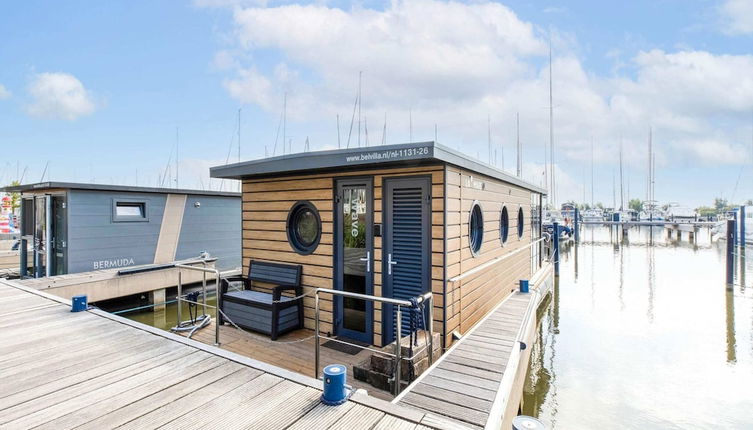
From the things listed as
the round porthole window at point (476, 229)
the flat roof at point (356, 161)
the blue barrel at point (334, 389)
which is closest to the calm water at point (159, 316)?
the flat roof at point (356, 161)

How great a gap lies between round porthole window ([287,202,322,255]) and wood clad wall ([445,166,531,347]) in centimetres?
215

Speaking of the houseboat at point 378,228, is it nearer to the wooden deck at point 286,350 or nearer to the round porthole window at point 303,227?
the round porthole window at point 303,227

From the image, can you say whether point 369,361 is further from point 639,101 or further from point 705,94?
point 639,101

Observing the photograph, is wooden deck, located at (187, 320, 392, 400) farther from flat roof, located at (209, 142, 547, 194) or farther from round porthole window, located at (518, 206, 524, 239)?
round porthole window, located at (518, 206, 524, 239)

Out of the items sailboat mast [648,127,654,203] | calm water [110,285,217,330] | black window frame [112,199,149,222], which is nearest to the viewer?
calm water [110,285,217,330]

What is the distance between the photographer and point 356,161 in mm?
4602

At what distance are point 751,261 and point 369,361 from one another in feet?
67.1

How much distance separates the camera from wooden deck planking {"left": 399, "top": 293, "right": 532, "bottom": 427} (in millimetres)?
2680

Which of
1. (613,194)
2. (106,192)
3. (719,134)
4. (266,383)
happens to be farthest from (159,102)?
(719,134)

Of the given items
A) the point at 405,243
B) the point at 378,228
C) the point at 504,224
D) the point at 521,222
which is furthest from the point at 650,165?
the point at 378,228

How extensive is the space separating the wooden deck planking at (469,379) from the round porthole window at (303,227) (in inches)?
110

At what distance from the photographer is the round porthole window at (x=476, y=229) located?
567cm

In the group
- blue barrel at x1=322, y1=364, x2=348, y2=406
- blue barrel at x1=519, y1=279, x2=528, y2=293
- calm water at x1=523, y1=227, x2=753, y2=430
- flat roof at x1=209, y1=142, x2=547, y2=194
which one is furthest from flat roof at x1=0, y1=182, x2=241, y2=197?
calm water at x1=523, y1=227, x2=753, y2=430

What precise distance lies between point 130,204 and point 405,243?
7911 millimetres
